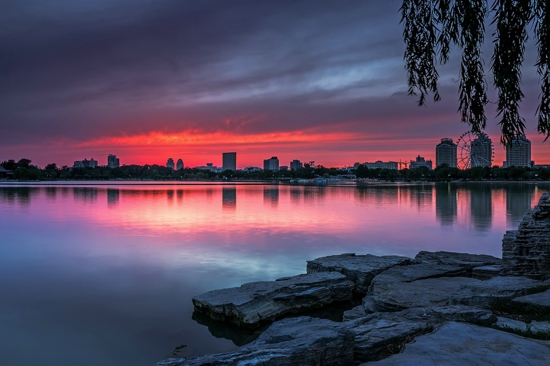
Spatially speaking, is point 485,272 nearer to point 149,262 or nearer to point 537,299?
point 537,299

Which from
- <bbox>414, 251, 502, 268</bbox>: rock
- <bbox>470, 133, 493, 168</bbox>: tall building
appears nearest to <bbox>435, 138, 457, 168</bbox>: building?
<bbox>470, 133, 493, 168</bbox>: tall building

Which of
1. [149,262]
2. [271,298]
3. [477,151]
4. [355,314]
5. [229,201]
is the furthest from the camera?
[477,151]

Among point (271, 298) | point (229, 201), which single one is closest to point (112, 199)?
point (229, 201)

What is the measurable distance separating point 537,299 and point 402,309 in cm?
246

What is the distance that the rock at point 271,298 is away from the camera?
9.41 metres

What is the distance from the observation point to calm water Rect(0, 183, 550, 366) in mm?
8648

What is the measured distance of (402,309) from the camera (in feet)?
28.1

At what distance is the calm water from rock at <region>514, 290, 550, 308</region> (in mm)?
5445

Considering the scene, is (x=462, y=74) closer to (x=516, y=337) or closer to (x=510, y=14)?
(x=510, y=14)

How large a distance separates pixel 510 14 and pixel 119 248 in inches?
716

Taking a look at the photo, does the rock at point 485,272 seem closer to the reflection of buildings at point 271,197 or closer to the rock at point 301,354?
the rock at point 301,354

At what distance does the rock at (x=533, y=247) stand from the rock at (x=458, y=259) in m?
Answer: 1.79

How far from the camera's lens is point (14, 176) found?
7426 inches

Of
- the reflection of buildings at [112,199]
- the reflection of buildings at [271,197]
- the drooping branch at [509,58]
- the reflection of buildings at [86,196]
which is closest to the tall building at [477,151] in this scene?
the drooping branch at [509,58]
